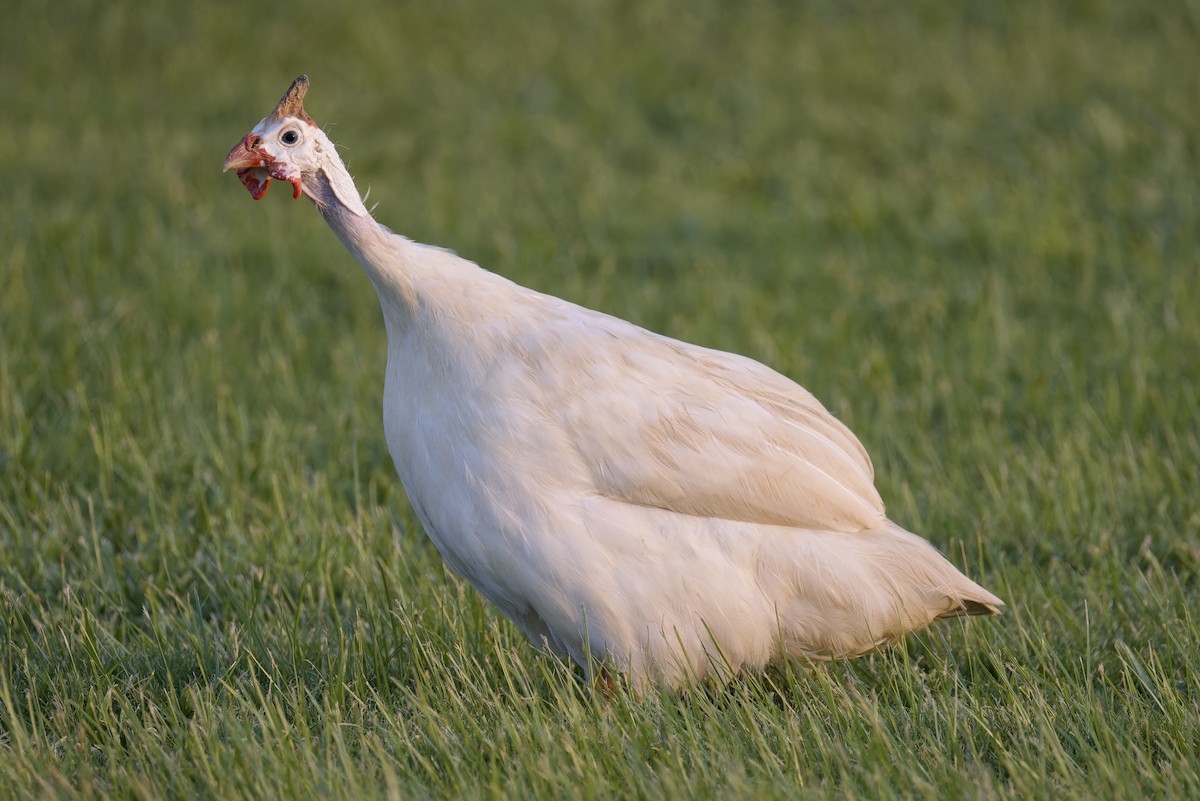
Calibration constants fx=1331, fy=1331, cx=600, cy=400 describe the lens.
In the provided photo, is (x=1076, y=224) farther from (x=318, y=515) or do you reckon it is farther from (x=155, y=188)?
(x=155, y=188)

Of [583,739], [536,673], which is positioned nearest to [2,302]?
[536,673]

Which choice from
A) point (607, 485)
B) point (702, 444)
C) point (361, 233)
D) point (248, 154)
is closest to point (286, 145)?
point (248, 154)

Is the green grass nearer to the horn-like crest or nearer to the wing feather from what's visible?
the wing feather

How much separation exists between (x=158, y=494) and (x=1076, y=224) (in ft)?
17.6

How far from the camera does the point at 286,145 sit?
10.9ft

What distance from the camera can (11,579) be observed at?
4176mm

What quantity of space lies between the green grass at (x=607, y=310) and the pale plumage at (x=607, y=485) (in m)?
0.19

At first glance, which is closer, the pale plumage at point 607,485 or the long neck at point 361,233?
the pale plumage at point 607,485

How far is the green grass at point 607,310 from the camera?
317 centimetres

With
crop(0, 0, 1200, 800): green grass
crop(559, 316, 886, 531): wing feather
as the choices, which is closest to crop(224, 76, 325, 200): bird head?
crop(559, 316, 886, 531): wing feather

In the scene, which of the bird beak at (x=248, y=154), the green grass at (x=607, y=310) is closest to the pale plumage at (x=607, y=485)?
the bird beak at (x=248, y=154)

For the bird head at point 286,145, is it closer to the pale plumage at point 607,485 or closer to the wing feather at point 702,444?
the pale plumage at point 607,485

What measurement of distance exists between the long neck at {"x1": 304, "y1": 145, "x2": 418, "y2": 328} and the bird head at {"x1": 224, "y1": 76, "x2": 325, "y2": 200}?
35mm

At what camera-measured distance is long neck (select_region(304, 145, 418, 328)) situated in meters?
3.37
